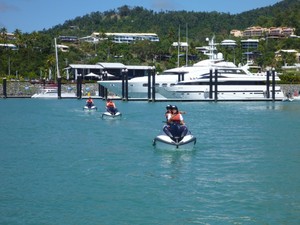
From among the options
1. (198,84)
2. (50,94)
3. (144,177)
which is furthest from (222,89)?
(144,177)

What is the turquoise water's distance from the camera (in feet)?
65.4

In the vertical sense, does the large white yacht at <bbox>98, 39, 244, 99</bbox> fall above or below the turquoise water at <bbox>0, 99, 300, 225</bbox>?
above

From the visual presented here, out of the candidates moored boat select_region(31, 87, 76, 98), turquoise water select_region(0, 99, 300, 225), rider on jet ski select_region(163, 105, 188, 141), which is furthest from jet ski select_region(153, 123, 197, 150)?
moored boat select_region(31, 87, 76, 98)

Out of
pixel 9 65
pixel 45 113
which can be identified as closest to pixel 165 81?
pixel 45 113

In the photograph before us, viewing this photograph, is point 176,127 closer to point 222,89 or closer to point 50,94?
point 222,89

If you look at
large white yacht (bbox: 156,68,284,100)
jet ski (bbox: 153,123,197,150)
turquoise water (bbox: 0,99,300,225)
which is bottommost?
turquoise water (bbox: 0,99,300,225)

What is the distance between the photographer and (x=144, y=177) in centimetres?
2580

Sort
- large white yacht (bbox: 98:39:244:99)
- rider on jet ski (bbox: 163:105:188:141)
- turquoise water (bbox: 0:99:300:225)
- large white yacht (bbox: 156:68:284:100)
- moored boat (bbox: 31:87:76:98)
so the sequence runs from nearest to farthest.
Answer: turquoise water (bbox: 0:99:300:225) → rider on jet ski (bbox: 163:105:188:141) → large white yacht (bbox: 156:68:284:100) → large white yacht (bbox: 98:39:244:99) → moored boat (bbox: 31:87:76:98)

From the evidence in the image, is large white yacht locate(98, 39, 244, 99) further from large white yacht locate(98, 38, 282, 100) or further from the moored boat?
the moored boat

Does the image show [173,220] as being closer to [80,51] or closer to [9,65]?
[9,65]

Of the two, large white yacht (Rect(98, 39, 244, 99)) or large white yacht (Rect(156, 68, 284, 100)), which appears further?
large white yacht (Rect(98, 39, 244, 99))

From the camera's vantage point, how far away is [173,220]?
63.0 ft

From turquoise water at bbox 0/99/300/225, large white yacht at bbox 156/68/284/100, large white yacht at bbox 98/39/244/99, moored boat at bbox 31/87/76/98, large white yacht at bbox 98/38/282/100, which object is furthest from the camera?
moored boat at bbox 31/87/76/98

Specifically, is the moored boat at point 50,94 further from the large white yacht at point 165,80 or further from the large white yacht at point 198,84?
the large white yacht at point 198,84
